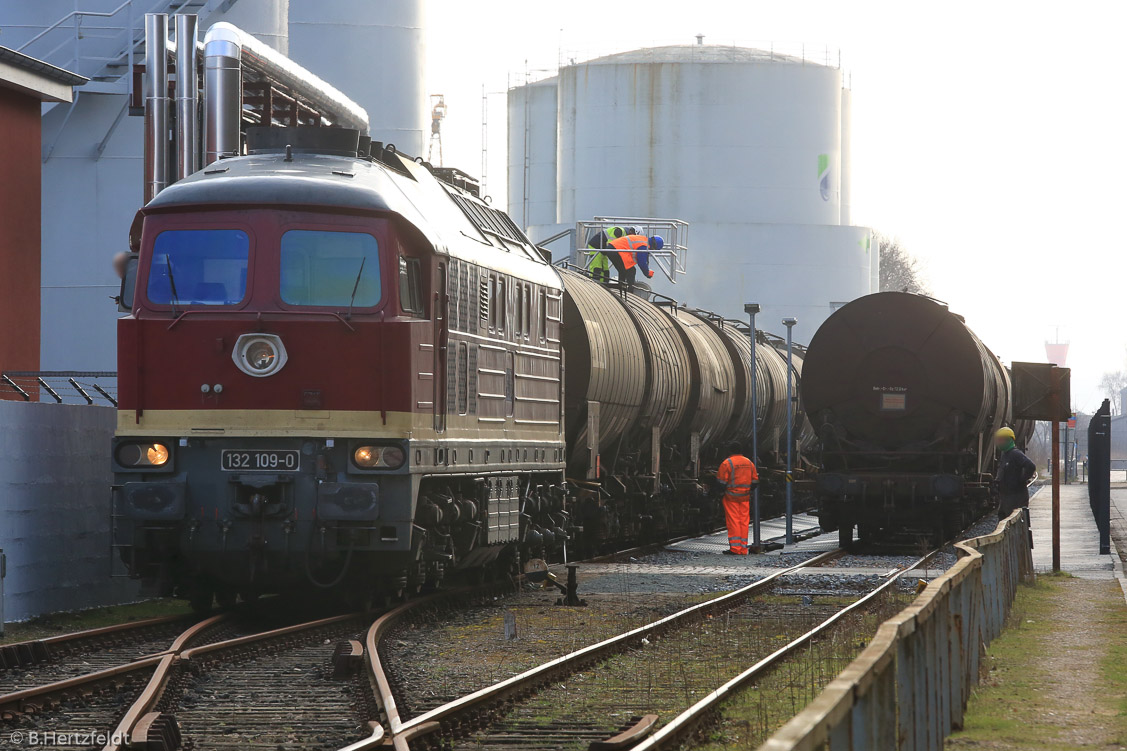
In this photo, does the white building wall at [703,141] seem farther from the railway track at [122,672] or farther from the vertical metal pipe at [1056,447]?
the railway track at [122,672]

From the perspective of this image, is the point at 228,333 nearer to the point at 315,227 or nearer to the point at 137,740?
the point at 315,227

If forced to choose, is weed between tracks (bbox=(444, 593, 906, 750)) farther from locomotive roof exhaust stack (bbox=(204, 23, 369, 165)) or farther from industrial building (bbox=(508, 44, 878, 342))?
industrial building (bbox=(508, 44, 878, 342))

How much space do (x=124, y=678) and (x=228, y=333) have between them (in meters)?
3.36

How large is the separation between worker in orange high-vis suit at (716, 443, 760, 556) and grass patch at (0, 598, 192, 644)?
1009 cm

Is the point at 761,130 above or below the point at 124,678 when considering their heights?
above

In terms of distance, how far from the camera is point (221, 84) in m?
17.8

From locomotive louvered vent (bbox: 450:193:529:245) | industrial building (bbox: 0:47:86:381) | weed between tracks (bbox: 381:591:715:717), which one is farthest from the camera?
industrial building (bbox: 0:47:86:381)

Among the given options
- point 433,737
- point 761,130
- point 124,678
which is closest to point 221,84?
point 124,678

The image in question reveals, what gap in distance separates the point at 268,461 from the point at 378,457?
86 cm

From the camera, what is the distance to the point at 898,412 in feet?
74.1

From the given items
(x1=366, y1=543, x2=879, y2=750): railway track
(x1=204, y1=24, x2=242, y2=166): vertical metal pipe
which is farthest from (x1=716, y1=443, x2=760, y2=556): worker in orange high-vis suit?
(x1=366, y1=543, x2=879, y2=750): railway track

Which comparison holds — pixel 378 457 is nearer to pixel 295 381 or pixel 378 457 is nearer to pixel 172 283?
pixel 295 381

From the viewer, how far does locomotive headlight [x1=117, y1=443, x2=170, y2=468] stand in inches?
476

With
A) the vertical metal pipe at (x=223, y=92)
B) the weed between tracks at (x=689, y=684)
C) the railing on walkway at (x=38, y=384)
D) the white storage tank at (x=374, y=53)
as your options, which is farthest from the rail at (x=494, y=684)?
the white storage tank at (x=374, y=53)
